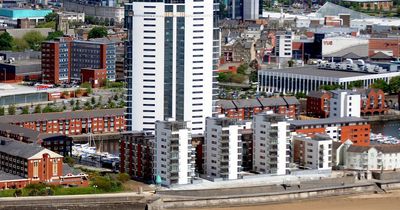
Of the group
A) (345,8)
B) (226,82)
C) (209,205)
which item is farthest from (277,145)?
(345,8)

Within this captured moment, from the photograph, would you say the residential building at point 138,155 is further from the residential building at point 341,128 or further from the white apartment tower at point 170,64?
the residential building at point 341,128

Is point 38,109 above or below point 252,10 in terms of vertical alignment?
below

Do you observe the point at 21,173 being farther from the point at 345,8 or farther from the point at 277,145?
the point at 345,8

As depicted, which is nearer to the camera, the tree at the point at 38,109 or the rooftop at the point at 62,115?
the rooftop at the point at 62,115

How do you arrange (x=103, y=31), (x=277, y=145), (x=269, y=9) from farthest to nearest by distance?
(x=269, y=9)
(x=103, y=31)
(x=277, y=145)

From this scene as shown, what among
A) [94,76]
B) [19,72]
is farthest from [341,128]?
[19,72]

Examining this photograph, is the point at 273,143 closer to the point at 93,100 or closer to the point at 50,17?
the point at 93,100

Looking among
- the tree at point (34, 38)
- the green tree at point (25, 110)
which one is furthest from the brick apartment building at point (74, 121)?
the tree at point (34, 38)
